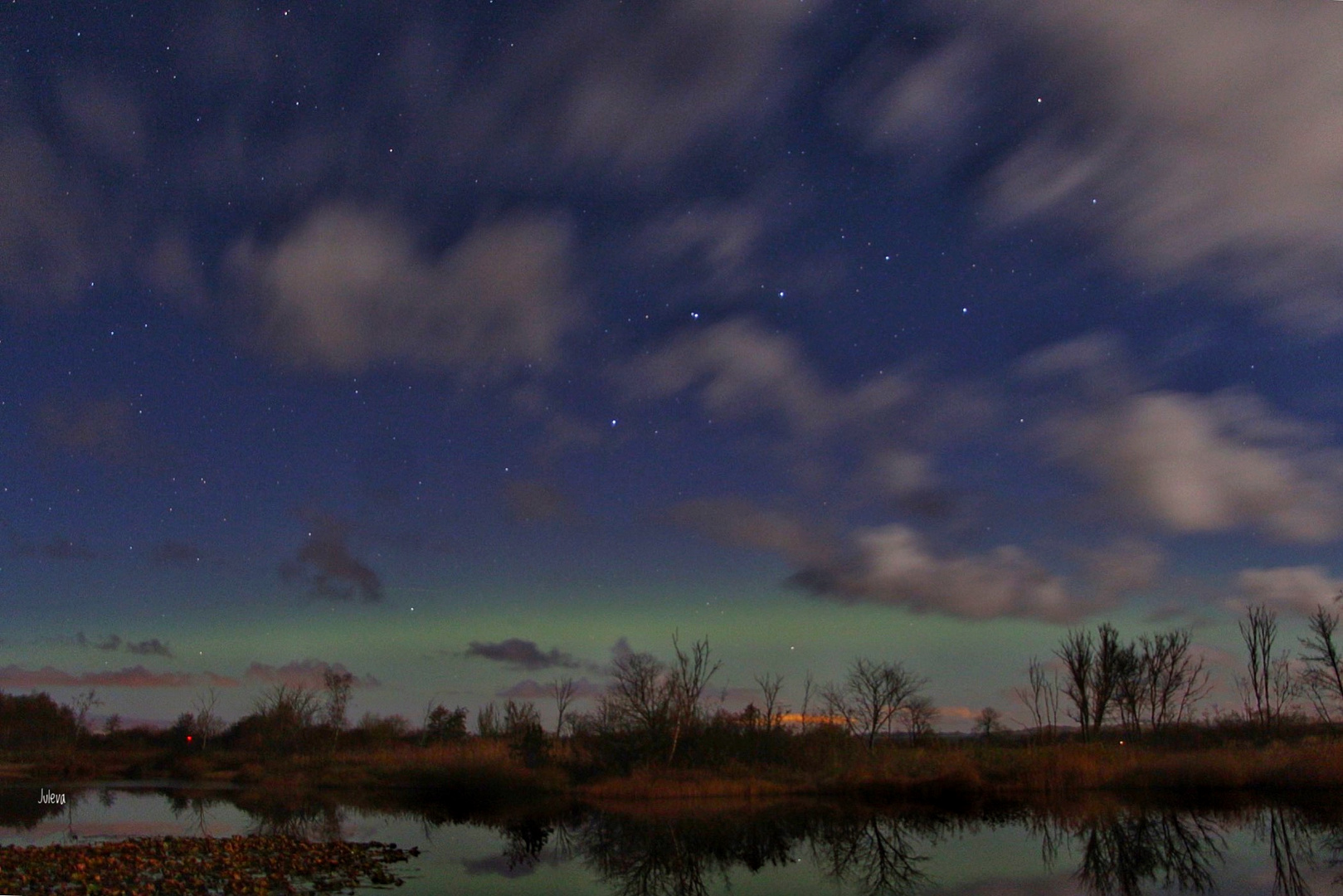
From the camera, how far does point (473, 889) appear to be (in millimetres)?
27219

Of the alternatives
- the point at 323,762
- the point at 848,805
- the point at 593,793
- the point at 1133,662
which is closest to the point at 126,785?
the point at 323,762

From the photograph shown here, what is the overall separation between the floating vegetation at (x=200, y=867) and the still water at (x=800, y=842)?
1768 millimetres

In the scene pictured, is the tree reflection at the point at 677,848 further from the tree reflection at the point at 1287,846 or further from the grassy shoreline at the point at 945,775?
the tree reflection at the point at 1287,846

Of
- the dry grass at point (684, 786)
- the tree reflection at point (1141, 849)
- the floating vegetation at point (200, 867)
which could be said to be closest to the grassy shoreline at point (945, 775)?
the dry grass at point (684, 786)

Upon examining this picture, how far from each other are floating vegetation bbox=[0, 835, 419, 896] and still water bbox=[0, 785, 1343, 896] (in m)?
1.77

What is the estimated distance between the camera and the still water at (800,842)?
27734mm

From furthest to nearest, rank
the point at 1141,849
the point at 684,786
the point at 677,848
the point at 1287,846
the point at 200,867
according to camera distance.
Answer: the point at 684,786 < the point at 677,848 < the point at 1287,846 < the point at 1141,849 < the point at 200,867

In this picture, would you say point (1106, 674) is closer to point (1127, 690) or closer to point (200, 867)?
point (1127, 690)

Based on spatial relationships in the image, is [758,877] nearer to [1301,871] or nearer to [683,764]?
[1301,871]

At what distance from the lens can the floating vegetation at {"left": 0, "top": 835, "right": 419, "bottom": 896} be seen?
24.0m

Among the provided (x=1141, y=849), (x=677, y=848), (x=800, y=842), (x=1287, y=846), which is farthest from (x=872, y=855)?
(x=1287, y=846)

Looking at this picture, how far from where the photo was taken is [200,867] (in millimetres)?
27328

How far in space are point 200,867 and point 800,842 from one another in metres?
19.8

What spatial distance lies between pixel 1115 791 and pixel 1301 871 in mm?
24403
